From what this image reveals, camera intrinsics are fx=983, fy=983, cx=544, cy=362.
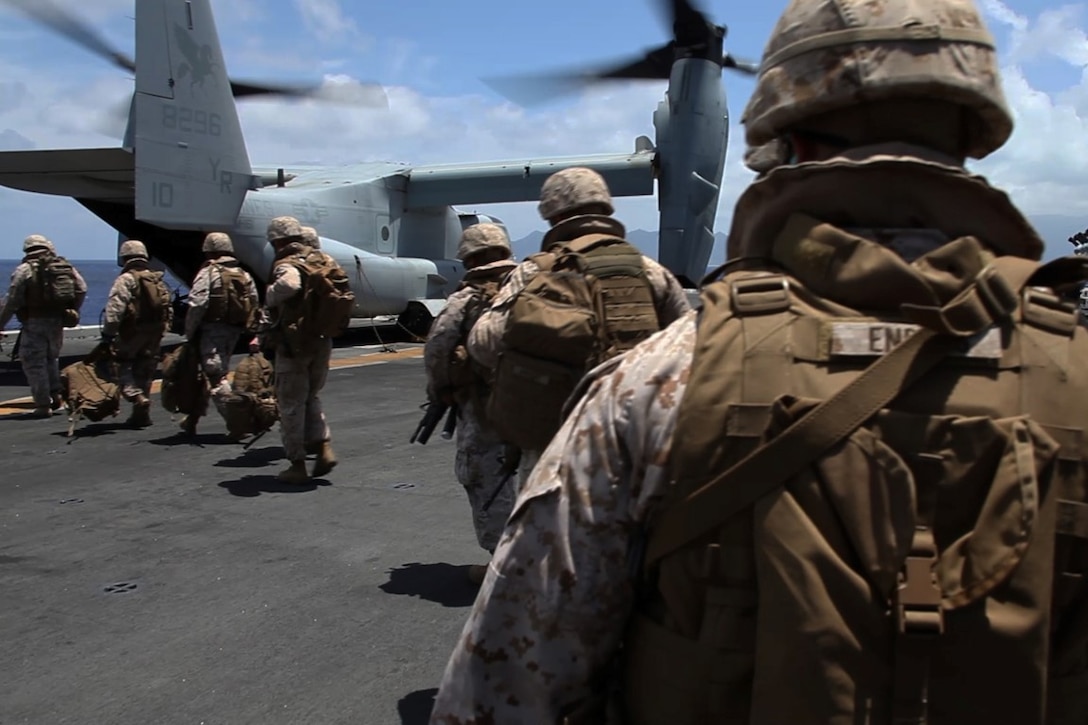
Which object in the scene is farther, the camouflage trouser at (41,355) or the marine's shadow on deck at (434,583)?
the camouflage trouser at (41,355)

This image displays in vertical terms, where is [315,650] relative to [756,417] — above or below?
below

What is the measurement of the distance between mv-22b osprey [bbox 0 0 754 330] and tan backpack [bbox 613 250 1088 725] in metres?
10.2

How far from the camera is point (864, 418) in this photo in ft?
3.86

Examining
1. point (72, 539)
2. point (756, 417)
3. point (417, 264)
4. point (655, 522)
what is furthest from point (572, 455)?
point (417, 264)

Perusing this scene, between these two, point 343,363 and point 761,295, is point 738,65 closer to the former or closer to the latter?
point 343,363

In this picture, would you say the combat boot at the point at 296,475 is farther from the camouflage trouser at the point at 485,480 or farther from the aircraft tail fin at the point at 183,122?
the aircraft tail fin at the point at 183,122

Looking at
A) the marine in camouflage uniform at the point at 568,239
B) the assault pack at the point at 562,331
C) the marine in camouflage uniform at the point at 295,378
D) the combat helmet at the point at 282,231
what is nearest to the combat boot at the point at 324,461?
the marine in camouflage uniform at the point at 295,378

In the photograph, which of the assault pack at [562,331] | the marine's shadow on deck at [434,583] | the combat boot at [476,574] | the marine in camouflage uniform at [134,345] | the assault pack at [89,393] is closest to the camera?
the assault pack at [562,331]

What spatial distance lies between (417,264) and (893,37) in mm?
17266

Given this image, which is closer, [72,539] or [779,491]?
[779,491]

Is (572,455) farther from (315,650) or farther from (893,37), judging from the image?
(315,650)

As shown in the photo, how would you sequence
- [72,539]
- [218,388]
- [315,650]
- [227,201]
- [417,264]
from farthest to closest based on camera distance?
1. [417,264]
2. [227,201]
3. [218,388]
4. [72,539]
5. [315,650]

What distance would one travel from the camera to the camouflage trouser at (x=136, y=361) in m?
9.33

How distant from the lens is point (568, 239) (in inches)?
146
